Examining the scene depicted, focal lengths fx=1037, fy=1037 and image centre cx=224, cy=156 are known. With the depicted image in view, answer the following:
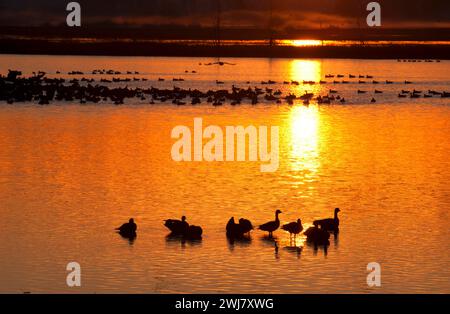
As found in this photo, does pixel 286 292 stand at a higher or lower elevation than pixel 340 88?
lower

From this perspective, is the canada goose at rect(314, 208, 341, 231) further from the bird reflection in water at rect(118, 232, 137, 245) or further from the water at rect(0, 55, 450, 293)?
the bird reflection in water at rect(118, 232, 137, 245)

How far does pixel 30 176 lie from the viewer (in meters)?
35.0

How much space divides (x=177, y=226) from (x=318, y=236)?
3463 mm

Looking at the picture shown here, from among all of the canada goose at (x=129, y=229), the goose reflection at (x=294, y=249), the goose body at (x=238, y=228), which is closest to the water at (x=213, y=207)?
the goose reflection at (x=294, y=249)

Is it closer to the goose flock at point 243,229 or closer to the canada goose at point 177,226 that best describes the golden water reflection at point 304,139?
the goose flock at point 243,229

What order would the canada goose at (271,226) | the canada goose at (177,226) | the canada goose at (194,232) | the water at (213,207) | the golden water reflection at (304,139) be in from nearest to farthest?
the water at (213,207) → the canada goose at (194,232) → the canada goose at (177,226) → the canada goose at (271,226) → the golden water reflection at (304,139)

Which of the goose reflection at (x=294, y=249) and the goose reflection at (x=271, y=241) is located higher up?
the goose reflection at (x=271, y=241)

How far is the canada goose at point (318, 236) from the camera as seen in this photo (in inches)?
975

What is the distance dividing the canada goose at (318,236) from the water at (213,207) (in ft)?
1.03

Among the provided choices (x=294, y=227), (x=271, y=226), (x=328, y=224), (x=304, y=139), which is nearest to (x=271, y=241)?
(x=271, y=226)
